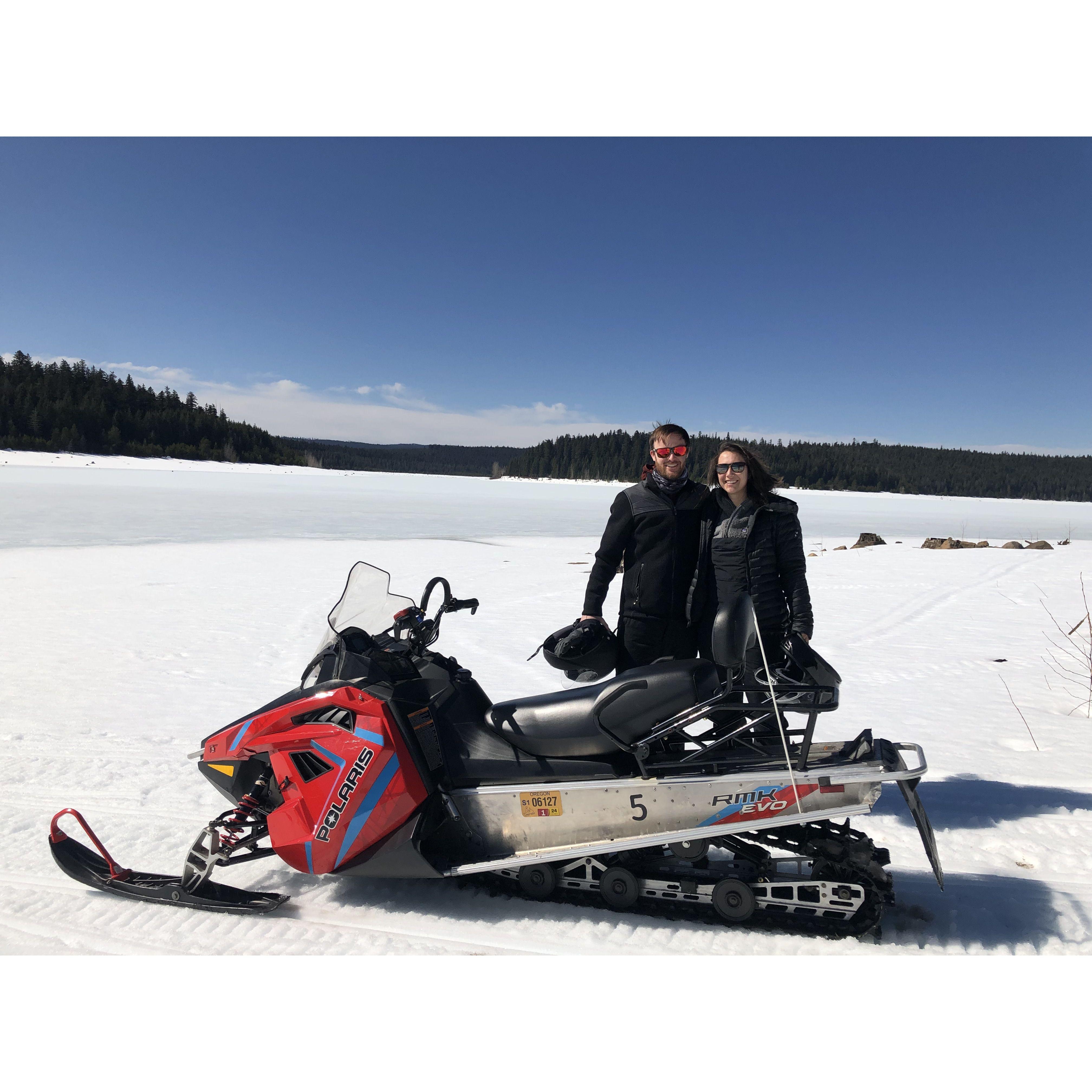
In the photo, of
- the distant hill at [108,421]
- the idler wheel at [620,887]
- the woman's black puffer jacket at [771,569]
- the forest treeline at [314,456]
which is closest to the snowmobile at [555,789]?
the idler wheel at [620,887]

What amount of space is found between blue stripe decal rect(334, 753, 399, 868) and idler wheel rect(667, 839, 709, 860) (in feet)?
3.12

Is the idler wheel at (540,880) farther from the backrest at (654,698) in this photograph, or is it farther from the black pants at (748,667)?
the black pants at (748,667)

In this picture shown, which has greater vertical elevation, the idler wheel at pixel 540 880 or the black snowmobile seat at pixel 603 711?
the black snowmobile seat at pixel 603 711

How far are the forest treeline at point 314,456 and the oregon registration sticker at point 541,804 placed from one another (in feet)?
163

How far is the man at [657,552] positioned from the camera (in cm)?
291

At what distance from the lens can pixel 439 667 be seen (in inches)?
102

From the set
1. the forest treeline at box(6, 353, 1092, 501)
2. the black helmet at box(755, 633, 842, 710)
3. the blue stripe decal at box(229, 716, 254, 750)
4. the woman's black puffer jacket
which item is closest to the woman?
the woman's black puffer jacket

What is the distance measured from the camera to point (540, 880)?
2.41 m

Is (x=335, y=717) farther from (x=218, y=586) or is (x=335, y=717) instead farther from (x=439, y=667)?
(x=218, y=586)

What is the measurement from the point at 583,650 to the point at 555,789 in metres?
0.60

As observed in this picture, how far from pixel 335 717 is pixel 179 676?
11.8 feet

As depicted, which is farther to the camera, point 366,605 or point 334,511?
point 334,511

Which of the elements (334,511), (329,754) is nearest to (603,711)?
(329,754)

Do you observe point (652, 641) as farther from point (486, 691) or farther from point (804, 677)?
point (486, 691)
